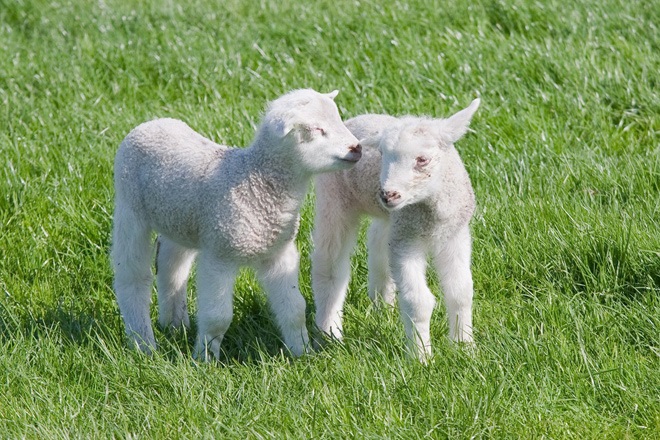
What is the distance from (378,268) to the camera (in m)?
5.55

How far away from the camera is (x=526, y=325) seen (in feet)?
16.3

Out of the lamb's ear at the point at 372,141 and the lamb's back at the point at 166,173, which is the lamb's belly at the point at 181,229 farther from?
the lamb's ear at the point at 372,141

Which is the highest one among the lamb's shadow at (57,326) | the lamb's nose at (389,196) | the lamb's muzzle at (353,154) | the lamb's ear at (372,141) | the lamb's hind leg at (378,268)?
the lamb's muzzle at (353,154)

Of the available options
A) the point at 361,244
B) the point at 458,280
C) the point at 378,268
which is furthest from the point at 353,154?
the point at 361,244

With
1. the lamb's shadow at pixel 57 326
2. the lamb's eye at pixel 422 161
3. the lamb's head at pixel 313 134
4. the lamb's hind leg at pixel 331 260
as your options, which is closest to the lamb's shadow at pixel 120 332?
the lamb's shadow at pixel 57 326

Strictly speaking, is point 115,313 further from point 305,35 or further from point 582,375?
point 305,35

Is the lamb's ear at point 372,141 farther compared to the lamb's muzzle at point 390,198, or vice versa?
the lamb's ear at point 372,141

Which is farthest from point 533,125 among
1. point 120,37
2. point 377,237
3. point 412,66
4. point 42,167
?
point 120,37

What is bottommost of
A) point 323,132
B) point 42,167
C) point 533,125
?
point 533,125

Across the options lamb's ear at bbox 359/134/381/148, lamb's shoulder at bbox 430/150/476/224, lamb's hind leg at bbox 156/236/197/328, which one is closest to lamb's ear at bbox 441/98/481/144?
lamb's shoulder at bbox 430/150/476/224

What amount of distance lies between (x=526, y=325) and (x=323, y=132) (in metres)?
1.29

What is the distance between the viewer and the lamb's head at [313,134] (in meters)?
4.61

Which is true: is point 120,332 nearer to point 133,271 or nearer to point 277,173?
point 133,271

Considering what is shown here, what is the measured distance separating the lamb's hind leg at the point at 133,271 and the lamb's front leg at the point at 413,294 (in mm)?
1277
